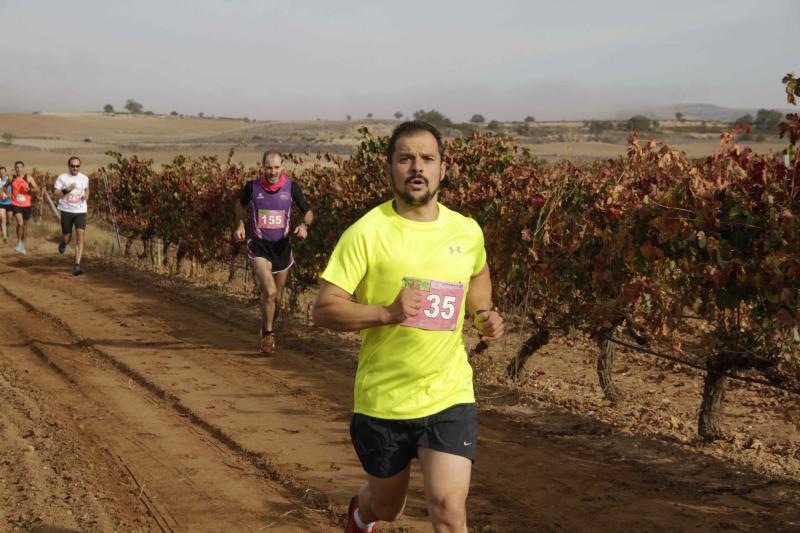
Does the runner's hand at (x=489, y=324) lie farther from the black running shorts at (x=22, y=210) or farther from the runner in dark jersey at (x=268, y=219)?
the black running shorts at (x=22, y=210)

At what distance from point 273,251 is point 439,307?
21.4ft

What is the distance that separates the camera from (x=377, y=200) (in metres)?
11.6

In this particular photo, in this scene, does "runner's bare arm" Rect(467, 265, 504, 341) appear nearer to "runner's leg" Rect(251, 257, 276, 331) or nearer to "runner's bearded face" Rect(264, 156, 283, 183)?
"runner's leg" Rect(251, 257, 276, 331)

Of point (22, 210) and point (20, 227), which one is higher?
point (22, 210)

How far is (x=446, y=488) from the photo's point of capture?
3.81m

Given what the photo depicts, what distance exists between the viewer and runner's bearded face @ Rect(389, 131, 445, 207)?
3.92 metres

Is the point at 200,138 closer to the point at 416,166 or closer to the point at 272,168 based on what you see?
the point at 272,168

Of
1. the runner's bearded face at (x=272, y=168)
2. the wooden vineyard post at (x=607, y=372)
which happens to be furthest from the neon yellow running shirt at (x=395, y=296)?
the runner's bearded face at (x=272, y=168)

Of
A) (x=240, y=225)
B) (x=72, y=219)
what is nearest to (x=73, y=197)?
(x=72, y=219)

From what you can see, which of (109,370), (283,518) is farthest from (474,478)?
(109,370)

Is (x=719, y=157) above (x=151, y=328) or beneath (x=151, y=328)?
above

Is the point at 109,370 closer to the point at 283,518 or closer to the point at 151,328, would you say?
the point at 151,328

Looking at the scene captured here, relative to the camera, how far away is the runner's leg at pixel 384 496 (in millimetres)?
4043

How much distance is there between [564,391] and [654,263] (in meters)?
2.52
